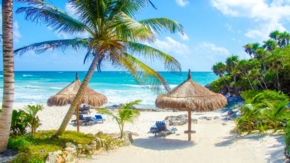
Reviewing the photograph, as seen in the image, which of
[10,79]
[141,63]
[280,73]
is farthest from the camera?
[280,73]

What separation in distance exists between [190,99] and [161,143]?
167 cm

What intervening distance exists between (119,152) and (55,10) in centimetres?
397

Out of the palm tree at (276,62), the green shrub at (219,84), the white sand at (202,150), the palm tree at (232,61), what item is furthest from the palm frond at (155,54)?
the green shrub at (219,84)

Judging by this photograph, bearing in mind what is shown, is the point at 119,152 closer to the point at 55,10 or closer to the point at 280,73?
the point at 55,10

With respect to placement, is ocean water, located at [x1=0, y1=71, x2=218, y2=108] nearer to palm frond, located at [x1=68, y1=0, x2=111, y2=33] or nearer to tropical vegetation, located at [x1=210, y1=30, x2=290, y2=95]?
palm frond, located at [x1=68, y1=0, x2=111, y2=33]

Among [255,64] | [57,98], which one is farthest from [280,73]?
[57,98]

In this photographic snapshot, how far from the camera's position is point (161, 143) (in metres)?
7.90

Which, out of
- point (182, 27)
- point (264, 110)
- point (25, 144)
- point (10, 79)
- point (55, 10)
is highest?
point (55, 10)

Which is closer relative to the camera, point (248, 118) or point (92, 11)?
point (92, 11)

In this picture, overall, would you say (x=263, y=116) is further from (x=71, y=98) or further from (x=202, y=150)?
(x=71, y=98)

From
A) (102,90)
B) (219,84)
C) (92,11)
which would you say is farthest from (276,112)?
(102,90)

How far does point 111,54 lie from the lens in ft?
22.2

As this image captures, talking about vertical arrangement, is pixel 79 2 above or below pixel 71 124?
above

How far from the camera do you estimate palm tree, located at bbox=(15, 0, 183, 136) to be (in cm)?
617
